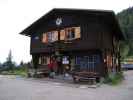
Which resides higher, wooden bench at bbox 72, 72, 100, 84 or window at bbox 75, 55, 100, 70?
window at bbox 75, 55, 100, 70

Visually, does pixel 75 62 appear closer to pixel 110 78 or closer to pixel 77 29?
pixel 77 29

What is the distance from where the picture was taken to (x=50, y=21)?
2281 centimetres

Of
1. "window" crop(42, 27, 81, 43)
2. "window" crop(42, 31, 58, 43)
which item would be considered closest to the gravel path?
"window" crop(42, 27, 81, 43)

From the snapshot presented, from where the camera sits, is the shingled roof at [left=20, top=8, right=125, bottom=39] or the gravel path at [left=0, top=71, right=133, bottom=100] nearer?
the gravel path at [left=0, top=71, right=133, bottom=100]

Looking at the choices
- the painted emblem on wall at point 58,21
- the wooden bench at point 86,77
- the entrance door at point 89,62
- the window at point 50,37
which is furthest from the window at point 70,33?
the wooden bench at point 86,77

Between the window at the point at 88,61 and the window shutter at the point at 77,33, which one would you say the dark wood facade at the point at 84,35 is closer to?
the window at the point at 88,61

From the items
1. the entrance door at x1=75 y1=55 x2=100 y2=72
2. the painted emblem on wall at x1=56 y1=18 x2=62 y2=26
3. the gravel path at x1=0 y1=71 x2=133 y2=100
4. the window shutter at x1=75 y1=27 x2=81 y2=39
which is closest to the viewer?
the gravel path at x1=0 y1=71 x2=133 y2=100

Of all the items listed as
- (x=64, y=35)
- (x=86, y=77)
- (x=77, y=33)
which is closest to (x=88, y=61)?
(x=77, y=33)

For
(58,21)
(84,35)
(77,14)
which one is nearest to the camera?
(84,35)

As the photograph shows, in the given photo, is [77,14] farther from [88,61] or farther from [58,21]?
[88,61]

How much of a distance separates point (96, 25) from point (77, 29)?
193cm

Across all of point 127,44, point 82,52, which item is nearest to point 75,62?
point 82,52

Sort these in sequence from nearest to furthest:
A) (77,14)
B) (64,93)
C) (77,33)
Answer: (64,93) → (77,33) → (77,14)

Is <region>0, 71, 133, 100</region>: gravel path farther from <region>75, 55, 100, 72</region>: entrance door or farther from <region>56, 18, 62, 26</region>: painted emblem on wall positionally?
<region>56, 18, 62, 26</region>: painted emblem on wall
